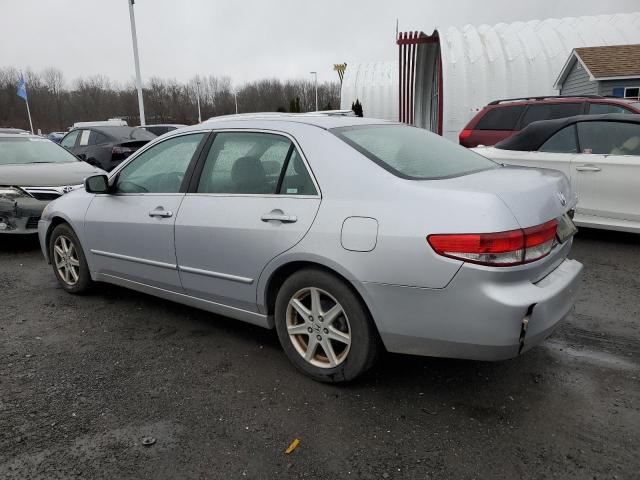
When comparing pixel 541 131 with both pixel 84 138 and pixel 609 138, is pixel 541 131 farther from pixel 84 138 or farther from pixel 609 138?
pixel 84 138

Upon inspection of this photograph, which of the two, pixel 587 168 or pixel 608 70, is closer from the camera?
pixel 587 168

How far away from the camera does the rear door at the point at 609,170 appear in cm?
586

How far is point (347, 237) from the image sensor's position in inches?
108

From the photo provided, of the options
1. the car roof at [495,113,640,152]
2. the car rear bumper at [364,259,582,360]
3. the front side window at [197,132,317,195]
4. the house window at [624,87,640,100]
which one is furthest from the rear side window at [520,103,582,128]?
the house window at [624,87,640,100]

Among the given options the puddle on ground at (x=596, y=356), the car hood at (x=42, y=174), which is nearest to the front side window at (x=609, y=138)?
the puddle on ground at (x=596, y=356)

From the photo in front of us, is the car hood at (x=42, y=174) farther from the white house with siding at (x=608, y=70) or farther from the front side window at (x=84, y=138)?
the white house with siding at (x=608, y=70)

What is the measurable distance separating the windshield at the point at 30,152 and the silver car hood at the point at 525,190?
7.05 meters

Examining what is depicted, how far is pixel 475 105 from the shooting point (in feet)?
58.0

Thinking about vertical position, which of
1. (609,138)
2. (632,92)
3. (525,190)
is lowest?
(525,190)

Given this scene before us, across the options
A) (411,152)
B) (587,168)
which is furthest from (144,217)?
(587,168)

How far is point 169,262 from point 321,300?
1334mm

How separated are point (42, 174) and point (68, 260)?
2.94 m

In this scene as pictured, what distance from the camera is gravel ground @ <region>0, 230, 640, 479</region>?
236 cm

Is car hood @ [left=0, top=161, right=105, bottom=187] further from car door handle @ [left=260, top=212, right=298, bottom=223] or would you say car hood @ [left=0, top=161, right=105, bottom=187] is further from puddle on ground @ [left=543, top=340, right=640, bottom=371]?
puddle on ground @ [left=543, top=340, right=640, bottom=371]
